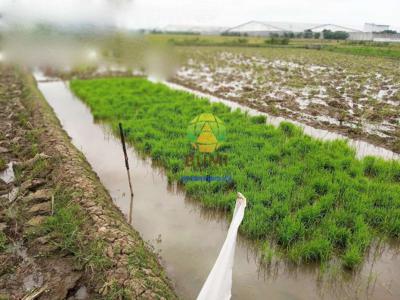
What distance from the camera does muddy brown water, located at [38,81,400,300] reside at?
9.68 feet

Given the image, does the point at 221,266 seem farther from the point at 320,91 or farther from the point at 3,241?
the point at 320,91

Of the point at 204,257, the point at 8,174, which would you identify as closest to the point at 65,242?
the point at 204,257

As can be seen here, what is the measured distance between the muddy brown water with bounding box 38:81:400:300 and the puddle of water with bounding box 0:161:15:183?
4.34 ft

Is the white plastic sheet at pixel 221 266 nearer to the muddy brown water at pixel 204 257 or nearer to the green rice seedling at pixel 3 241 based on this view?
the muddy brown water at pixel 204 257

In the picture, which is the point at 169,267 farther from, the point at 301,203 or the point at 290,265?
the point at 301,203

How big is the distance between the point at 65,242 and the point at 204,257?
1.45 m

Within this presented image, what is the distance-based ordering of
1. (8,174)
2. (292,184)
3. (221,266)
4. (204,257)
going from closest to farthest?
1. (221,266)
2. (204,257)
3. (292,184)
4. (8,174)

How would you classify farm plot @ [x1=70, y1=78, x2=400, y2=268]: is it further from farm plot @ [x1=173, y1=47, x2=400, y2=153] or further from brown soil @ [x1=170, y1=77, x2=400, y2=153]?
farm plot @ [x1=173, y1=47, x2=400, y2=153]

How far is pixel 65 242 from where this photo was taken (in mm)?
3158

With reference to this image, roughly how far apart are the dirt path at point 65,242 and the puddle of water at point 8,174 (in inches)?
0.6

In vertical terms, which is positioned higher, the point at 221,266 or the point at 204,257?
the point at 221,266

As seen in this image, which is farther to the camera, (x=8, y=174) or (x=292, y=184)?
(x=8, y=174)

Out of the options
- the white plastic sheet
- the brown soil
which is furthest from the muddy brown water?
the brown soil

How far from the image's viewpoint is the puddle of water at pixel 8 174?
4.90 meters
